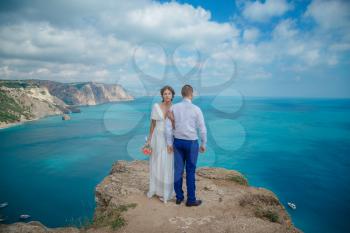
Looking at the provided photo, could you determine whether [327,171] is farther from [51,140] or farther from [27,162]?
[51,140]

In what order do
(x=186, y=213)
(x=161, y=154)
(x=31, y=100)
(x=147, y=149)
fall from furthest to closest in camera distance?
(x=31, y=100), (x=147, y=149), (x=161, y=154), (x=186, y=213)

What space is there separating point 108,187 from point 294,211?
103 ft

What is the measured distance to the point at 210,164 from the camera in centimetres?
5106

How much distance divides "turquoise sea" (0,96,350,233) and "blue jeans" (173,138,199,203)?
294 inches

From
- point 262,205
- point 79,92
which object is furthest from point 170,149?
point 79,92

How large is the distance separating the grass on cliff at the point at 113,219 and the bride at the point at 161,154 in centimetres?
77

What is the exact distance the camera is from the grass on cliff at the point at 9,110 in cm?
9381

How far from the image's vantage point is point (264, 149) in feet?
204

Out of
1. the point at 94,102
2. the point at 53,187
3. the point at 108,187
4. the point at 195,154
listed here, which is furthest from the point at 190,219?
the point at 94,102

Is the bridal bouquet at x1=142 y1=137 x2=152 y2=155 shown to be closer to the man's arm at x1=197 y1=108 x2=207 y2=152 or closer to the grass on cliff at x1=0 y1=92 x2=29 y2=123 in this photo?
the man's arm at x1=197 y1=108 x2=207 y2=152

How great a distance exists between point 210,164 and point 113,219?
155 feet

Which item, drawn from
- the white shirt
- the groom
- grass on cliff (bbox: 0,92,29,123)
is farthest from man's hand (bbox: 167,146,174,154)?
grass on cliff (bbox: 0,92,29,123)

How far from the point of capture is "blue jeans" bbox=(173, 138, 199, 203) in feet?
16.8

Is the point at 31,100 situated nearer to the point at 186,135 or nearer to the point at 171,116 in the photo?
the point at 171,116
